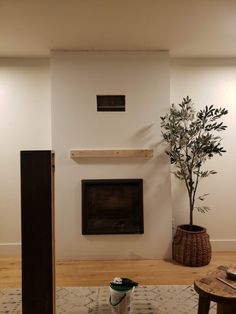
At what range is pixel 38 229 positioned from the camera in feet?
5.40

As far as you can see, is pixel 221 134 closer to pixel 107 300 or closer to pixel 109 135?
pixel 109 135

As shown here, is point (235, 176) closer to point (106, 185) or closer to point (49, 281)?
point (106, 185)

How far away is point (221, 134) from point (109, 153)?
1.51 metres

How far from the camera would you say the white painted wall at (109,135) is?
136 inches

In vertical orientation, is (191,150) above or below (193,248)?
above

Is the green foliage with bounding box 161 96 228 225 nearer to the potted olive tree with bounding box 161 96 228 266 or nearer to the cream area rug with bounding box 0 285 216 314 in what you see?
the potted olive tree with bounding box 161 96 228 266

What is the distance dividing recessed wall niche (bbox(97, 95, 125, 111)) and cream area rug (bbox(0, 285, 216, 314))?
1963 mm

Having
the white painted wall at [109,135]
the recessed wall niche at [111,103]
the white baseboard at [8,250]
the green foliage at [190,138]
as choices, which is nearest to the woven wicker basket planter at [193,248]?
the white painted wall at [109,135]

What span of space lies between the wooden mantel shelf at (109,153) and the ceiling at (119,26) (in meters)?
1.18

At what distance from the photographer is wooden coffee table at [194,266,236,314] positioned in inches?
70.0

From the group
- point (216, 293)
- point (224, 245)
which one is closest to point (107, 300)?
point (216, 293)

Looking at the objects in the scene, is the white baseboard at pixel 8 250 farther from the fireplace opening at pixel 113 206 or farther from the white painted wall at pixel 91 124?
the fireplace opening at pixel 113 206

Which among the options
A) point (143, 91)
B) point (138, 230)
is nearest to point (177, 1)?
point (143, 91)

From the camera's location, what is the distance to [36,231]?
1.65 meters
